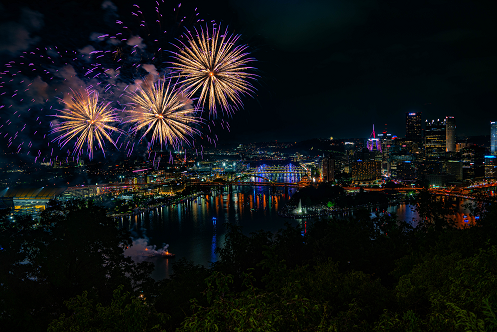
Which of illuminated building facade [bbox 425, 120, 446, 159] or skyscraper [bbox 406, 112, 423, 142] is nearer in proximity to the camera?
illuminated building facade [bbox 425, 120, 446, 159]

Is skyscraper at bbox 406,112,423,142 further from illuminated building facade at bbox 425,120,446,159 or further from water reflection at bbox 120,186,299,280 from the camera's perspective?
water reflection at bbox 120,186,299,280

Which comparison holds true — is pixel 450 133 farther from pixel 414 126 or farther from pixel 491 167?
pixel 491 167

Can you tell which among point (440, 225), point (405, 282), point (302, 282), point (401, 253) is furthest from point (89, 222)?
point (440, 225)

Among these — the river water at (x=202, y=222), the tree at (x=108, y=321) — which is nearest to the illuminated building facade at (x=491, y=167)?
the river water at (x=202, y=222)

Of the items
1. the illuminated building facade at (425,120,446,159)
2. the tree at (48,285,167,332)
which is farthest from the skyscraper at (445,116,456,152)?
the tree at (48,285,167,332)

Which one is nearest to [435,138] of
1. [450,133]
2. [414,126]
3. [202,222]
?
[450,133]

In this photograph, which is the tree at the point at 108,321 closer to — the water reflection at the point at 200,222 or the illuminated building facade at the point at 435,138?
the water reflection at the point at 200,222
